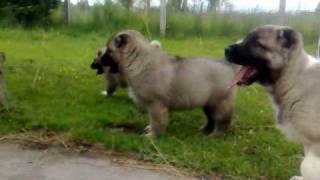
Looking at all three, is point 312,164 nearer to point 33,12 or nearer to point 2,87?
point 2,87

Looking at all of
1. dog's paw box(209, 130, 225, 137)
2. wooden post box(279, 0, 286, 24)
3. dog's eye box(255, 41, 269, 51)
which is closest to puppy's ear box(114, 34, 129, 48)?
dog's paw box(209, 130, 225, 137)

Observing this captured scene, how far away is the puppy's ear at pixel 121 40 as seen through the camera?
6.42m

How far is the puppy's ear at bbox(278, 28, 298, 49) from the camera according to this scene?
447 centimetres

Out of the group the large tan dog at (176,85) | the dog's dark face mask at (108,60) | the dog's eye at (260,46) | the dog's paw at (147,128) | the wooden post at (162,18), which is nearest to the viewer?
the dog's eye at (260,46)

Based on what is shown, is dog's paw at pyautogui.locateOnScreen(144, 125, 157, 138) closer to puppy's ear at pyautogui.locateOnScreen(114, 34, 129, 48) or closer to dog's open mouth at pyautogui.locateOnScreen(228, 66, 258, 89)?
puppy's ear at pyautogui.locateOnScreen(114, 34, 129, 48)

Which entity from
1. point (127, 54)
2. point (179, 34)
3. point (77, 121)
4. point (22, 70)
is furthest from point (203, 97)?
→ point (179, 34)

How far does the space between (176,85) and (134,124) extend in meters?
0.88

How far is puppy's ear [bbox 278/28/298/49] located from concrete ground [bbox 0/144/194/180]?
5.13 feet

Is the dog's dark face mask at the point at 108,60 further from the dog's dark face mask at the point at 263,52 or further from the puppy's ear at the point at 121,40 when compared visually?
the dog's dark face mask at the point at 263,52

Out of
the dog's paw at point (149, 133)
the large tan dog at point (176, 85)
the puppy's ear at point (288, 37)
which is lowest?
the dog's paw at point (149, 133)

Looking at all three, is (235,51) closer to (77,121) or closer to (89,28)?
(77,121)

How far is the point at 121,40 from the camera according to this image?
6453mm

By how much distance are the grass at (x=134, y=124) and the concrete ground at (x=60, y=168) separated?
0.38 m

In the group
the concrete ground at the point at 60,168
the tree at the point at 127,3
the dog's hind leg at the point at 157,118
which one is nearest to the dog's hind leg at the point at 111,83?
the dog's hind leg at the point at 157,118
